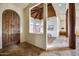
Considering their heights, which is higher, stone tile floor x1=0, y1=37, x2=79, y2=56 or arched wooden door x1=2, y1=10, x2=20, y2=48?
arched wooden door x1=2, y1=10, x2=20, y2=48

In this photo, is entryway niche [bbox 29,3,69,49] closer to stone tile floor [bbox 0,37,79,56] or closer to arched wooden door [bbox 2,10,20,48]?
stone tile floor [bbox 0,37,79,56]

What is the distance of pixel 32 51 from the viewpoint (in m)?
1.63

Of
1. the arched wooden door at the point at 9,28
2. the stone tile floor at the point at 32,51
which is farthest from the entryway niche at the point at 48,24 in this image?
the arched wooden door at the point at 9,28

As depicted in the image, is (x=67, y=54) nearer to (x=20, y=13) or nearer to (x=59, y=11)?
(x=59, y=11)

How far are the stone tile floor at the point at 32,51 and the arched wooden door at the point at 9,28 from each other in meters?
0.08

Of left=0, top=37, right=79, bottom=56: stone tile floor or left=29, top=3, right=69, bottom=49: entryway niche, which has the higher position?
left=29, top=3, right=69, bottom=49: entryway niche

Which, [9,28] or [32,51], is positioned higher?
[9,28]

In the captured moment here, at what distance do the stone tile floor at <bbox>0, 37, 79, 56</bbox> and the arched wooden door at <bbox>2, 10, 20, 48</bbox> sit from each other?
0.26 feet

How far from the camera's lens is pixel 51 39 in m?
1.61

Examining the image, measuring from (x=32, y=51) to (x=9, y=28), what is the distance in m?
0.44

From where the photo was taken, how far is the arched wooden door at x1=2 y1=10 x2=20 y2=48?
1594 millimetres

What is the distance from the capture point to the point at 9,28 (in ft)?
5.24

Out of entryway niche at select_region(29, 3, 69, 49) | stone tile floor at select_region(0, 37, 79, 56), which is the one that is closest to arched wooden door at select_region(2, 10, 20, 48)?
stone tile floor at select_region(0, 37, 79, 56)

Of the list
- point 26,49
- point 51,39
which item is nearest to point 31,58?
point 26,49
